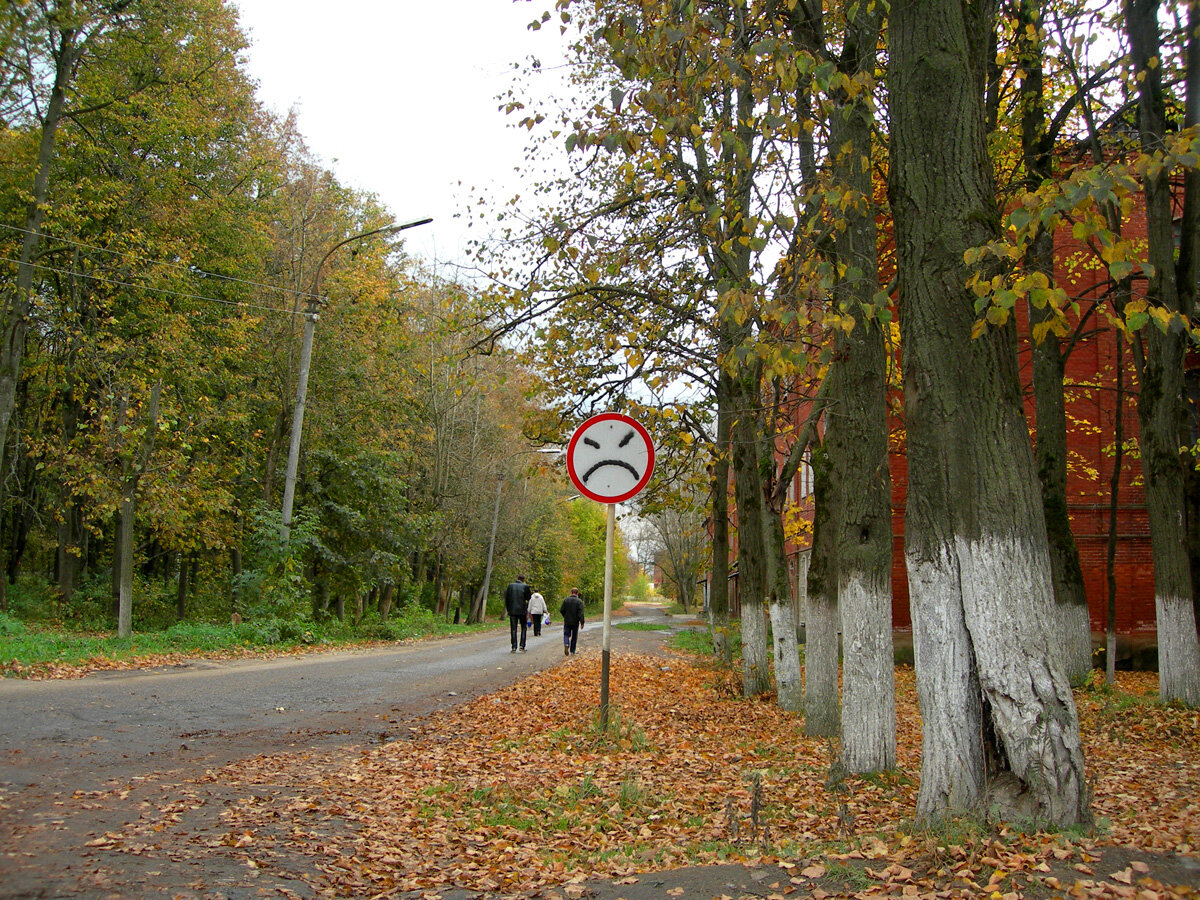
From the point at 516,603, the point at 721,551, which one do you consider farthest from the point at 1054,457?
the point at 516,603

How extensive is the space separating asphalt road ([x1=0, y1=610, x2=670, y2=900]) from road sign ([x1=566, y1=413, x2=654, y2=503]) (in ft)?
11.4

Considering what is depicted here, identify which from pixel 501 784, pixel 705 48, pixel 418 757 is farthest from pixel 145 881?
pixel 705 48

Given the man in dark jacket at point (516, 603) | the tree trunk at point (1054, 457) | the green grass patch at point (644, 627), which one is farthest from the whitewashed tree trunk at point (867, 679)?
the green grass patch at point (644, 627)

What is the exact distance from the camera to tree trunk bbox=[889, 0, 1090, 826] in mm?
4293

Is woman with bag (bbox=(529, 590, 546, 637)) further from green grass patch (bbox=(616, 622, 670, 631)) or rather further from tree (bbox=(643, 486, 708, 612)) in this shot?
tree (bbox=(643, 486, 708, 612))

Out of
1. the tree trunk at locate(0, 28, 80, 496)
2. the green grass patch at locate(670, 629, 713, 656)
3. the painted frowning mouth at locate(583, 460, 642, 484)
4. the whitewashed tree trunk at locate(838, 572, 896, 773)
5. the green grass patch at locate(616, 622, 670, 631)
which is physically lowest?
the green grass patch at locate(616, 622, 670, 631)

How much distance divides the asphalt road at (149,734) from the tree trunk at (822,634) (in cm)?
439

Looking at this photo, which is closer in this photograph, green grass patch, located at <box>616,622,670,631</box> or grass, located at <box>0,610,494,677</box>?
grass, located at <box>0,610,494,677</box>

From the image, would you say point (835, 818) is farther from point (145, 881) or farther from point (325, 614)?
point (325, 614)

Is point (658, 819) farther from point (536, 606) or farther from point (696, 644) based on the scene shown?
point (696, 644)

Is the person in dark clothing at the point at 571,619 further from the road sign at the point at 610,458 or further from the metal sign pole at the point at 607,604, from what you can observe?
the road sign at the point at 610,458

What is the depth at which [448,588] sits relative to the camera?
46188 mm

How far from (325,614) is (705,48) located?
2743 cm

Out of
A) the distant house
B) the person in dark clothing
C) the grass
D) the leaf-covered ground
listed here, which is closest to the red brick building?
the distant house
